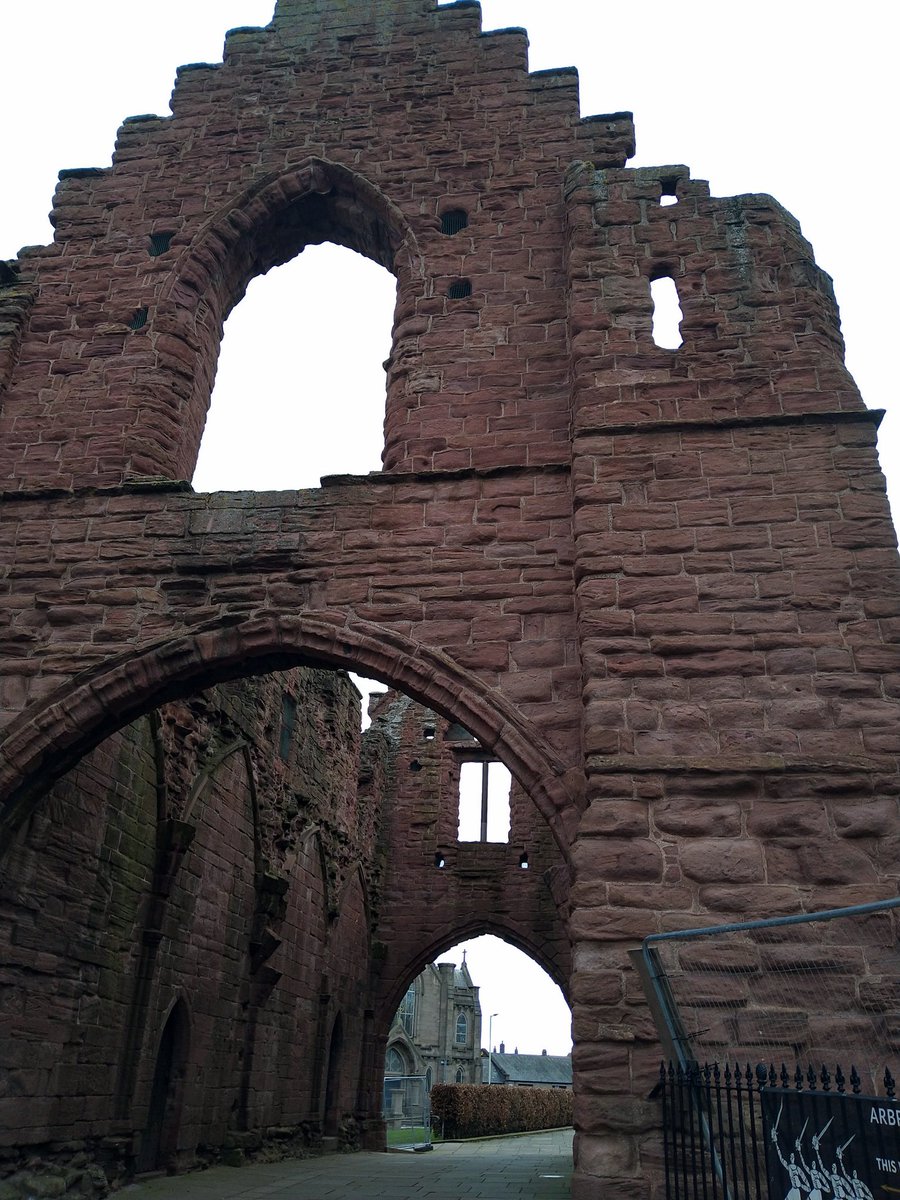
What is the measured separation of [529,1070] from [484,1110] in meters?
40.0

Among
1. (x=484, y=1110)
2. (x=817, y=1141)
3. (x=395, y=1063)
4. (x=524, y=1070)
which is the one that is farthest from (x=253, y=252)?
(x=524, y=1070)

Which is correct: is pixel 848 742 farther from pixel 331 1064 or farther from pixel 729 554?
pixel 331 1064

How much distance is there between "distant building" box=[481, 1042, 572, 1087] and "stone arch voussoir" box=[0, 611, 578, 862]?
5486cm

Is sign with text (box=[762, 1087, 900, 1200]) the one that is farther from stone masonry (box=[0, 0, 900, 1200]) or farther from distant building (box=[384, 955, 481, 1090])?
distant building (box=[384, 955, 481, 1090])

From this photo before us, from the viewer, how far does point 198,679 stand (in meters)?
6.77

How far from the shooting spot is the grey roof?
5791cm

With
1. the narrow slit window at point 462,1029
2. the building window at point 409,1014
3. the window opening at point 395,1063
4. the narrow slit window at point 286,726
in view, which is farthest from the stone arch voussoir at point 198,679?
the narrow slit window at point 462,1029

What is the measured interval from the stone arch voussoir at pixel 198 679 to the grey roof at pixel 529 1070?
55475 millimetres

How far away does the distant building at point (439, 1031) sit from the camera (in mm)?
43938

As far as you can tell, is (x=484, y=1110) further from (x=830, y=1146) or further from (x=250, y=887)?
(x=830, y=1146)

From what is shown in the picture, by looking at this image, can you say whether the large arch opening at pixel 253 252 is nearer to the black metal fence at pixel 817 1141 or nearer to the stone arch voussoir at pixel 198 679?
the stone arch voussoir at pixel 198 679

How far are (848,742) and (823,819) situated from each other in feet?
1.62

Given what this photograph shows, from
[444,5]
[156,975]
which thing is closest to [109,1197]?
[156,975]

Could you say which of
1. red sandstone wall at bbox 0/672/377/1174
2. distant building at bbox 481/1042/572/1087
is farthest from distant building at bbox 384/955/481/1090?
red sandstone wall at bbox 0/672/377/1174
